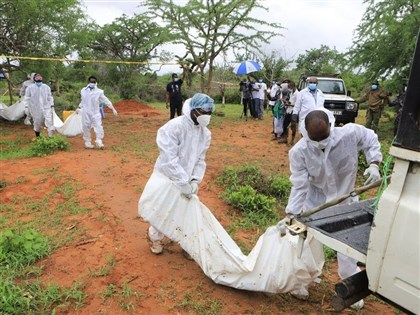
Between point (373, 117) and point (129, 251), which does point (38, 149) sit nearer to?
point (129, 251)

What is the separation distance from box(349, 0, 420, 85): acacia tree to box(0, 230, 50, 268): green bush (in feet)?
31.9

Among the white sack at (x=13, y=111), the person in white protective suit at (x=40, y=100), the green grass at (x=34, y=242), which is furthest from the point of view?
the white sack at (x=13, y=111)

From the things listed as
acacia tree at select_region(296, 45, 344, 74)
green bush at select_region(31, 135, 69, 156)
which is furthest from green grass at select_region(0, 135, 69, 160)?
acacia tree at select_region(296, 45, 344, 74)

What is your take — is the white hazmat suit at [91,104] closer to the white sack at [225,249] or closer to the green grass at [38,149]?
the green grass at [38,149]

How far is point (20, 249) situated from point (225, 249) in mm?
2075

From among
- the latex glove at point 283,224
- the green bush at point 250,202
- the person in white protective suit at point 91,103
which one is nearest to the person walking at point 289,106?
the green bush at point 250,202

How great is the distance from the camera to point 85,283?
3184mm

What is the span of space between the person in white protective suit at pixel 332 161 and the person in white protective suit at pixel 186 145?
0.91 metres

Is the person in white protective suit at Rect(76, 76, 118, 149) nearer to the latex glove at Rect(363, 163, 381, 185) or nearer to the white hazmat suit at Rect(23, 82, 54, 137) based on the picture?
the white hazmat suit at Rect(23, 82, 54, 137)

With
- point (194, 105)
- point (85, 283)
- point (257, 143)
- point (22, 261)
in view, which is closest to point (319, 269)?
point (194, 105)

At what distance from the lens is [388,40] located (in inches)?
412

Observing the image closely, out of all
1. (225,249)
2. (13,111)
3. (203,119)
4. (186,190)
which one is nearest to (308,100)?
(203,119)

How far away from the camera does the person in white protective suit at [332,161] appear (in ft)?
9.10

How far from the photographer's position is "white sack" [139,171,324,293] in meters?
2.62
